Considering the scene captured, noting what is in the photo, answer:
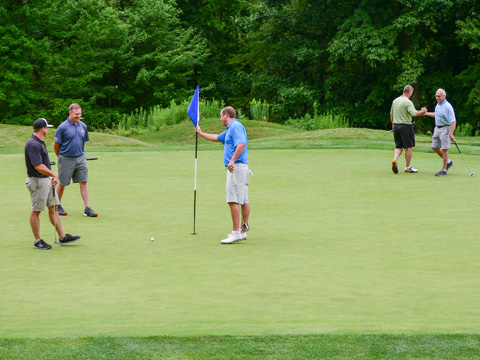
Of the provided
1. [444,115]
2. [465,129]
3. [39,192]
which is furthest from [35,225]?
[465,129]

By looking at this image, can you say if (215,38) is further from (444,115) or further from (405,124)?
(444,115)

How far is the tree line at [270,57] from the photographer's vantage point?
3909 centimetres

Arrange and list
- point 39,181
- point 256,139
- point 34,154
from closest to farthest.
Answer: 1. point 34,154
2. point 39,181
3. point 256,139

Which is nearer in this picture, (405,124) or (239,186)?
(239,186)

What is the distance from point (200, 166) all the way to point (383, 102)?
26.8 m

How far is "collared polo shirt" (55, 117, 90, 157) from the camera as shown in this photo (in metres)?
13.5

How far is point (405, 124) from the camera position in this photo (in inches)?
732

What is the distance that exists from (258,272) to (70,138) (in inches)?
241

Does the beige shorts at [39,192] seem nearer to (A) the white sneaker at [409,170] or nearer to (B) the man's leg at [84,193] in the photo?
(B) the man's leg at [84,193]

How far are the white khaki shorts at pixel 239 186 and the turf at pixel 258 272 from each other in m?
0.60

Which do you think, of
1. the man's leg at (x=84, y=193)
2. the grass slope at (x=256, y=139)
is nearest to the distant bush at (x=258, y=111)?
the grass slope at (x=256, y=139)

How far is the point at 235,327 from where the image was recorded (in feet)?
20.9

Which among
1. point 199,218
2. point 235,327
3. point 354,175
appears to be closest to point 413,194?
point 354,175

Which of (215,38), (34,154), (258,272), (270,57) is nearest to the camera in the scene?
(258,272)
